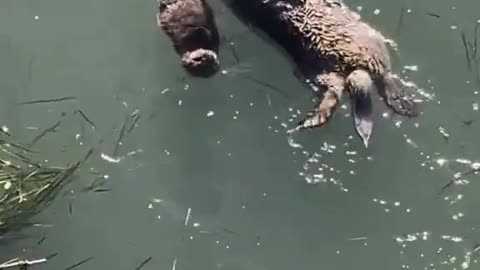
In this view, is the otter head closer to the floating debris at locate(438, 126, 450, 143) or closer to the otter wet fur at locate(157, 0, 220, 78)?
the otter wet fur at locate(157, 0, 220, 78)

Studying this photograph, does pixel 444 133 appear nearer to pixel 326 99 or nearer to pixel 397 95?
pixel 397 95

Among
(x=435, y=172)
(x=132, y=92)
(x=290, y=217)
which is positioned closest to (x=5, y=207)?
(x=132, y=92)

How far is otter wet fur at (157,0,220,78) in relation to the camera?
13.4 feet

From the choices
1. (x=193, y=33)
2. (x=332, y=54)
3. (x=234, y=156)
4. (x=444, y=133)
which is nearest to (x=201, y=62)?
(x=193, y=33)

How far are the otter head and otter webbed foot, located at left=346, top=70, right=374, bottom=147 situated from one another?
0.45 metres

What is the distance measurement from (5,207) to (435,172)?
4.38ft

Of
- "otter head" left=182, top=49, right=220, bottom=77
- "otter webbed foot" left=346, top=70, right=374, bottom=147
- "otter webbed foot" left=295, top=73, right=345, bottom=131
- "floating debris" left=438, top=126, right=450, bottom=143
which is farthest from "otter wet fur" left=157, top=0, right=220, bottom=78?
"floating debris" left=438, top=126, right=450, bottom=143

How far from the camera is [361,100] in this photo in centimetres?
390

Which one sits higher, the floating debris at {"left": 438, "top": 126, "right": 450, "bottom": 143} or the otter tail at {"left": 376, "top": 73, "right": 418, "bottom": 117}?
the otter tail at {"left": 376, "top": 73, "right": 418, "bottom": 117}

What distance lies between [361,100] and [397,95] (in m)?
0.19

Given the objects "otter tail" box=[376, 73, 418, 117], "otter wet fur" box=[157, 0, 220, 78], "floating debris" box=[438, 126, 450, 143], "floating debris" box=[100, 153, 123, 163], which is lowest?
"floating debris" box=[100, 153, 123, 163]

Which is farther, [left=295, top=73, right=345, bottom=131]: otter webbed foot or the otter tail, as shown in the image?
the otter tail

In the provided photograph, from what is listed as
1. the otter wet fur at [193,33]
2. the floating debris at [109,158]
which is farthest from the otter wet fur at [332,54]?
the floating debris at [109,158]

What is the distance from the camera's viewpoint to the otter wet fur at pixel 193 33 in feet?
13.4
